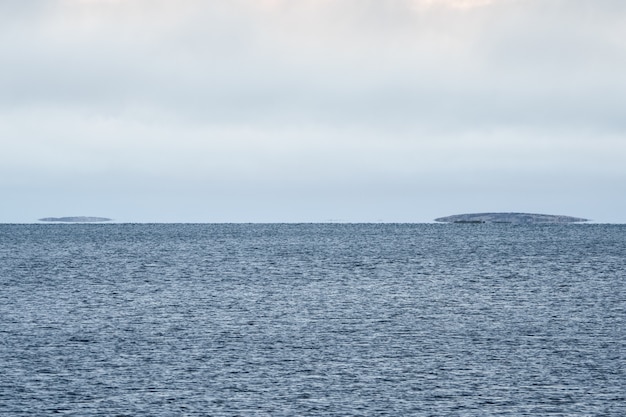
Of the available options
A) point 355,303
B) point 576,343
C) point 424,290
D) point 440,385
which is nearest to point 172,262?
point 424,290

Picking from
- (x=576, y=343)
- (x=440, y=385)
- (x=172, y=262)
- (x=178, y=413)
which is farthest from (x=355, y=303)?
(x=172, y=262)

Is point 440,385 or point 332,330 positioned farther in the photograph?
point 332,330

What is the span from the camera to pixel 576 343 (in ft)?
181

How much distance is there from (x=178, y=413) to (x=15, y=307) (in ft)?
135

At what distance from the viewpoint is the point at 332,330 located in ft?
202

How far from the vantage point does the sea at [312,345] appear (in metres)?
39.6

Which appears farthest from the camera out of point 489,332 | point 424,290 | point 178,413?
point 424,290

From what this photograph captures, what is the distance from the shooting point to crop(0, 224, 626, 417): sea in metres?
39.6

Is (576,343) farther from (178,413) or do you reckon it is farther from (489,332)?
(178,413)

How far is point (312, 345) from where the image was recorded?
54562mm

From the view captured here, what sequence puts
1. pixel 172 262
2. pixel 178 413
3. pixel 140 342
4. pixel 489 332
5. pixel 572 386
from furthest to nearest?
pixel 172 262
pixel 489 332
pixel 140 342
pixel 572 386
pixel 178 413

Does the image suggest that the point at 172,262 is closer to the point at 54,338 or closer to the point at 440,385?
the point at 54,338

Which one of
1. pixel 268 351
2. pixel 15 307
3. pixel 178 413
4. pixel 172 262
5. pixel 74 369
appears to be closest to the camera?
pixel 178 413

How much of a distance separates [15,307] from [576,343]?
42890mm
